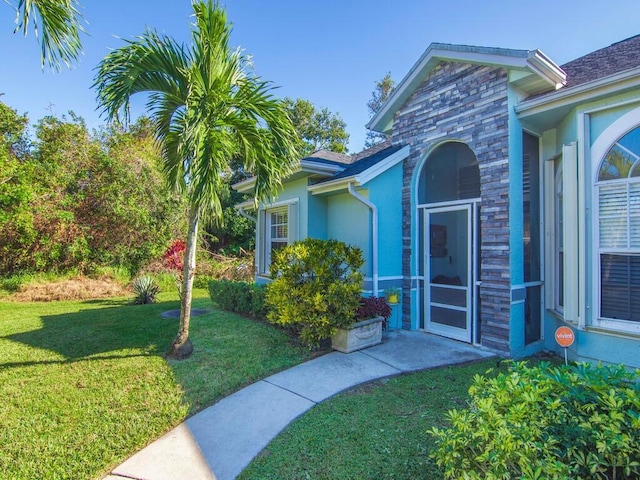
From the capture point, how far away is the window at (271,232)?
10470mm

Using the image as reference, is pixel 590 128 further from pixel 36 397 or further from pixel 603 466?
pixel 36 397

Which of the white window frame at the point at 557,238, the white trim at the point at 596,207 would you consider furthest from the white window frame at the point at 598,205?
the white window frame at the point at 557,238

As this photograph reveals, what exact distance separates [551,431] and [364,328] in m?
4.22

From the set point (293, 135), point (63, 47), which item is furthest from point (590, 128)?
point (63, 47)

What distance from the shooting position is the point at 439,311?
24.1ft

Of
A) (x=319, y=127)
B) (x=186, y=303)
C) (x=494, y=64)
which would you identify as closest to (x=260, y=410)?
(x=186, y=303)

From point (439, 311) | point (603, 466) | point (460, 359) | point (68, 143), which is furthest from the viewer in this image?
point (68, 143)

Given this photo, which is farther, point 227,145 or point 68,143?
point 68,143

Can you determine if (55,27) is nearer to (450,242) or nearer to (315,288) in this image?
(315,288)

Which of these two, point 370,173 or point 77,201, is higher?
point 77,201

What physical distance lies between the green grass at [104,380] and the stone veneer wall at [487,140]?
3564 millimetres

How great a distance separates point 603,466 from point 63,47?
274 inches

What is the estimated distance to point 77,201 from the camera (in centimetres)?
1370

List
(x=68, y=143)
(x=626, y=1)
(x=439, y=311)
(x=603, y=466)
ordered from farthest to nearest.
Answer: (x=68, y=143) → (x=439, y=311) → (x=626, y=1) → (x=603, y=466)
